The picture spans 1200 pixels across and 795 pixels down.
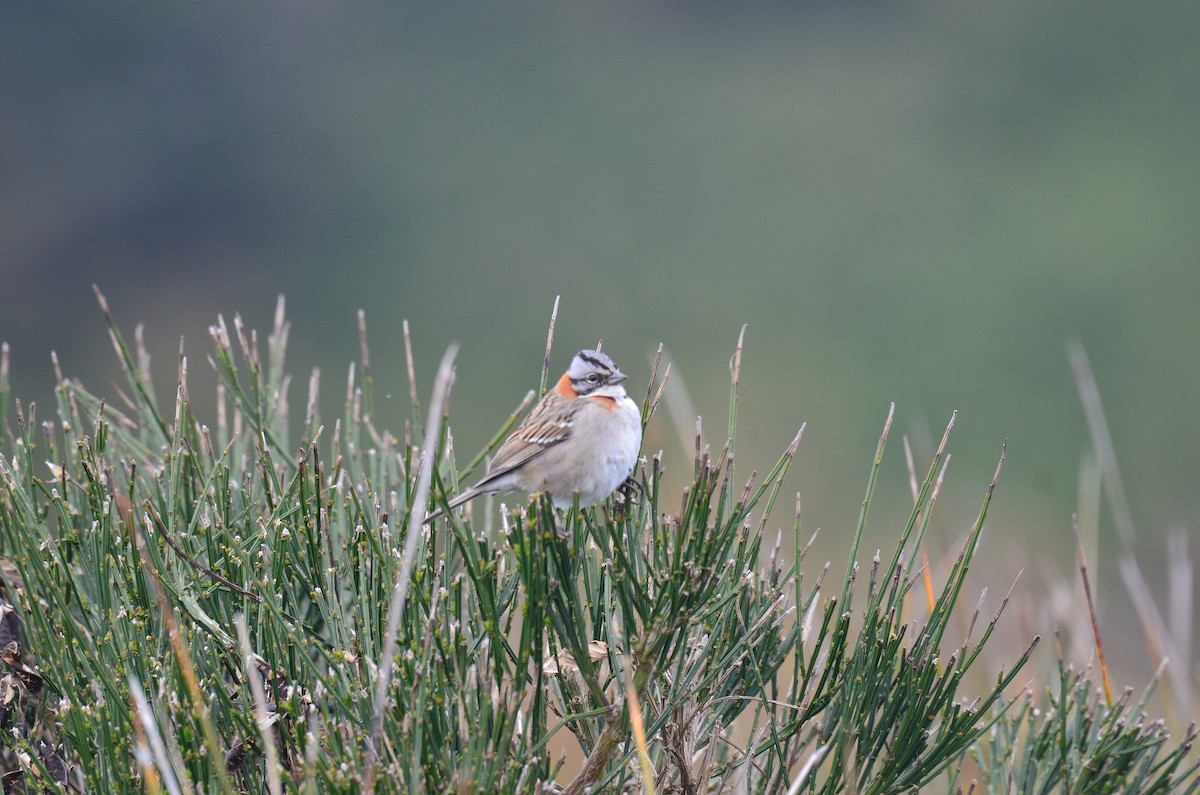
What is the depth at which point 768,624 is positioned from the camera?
257 centimetres

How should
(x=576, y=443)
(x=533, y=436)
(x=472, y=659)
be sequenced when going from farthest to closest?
(x=533, y=436)
(x=576, y=443)
(x=472, y=659)

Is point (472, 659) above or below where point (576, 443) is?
below

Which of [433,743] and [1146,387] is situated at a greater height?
[1146,387]

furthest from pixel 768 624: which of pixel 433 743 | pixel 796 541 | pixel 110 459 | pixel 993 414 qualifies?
pixel 993 414

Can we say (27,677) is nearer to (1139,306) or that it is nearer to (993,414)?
(993,414)

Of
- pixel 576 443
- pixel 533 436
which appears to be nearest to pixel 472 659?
pixel 576 443

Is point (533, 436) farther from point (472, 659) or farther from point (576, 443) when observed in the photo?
point (472, 659)

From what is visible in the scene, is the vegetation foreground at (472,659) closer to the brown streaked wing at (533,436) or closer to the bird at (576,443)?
the bird at (576,443)

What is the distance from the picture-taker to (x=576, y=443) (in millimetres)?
3074

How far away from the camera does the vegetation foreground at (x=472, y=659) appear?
2.25 metres

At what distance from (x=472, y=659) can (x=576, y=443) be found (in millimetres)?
841

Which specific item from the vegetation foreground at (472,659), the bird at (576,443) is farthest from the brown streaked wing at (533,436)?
the vegetation foreground at (472,659)

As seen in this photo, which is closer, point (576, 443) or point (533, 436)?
point (576, 443)

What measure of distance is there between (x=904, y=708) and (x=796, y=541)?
430 millimetres
